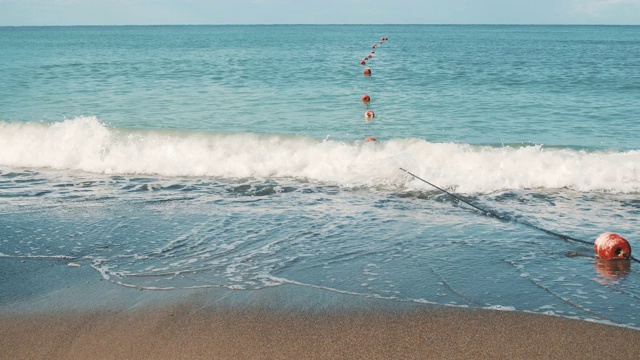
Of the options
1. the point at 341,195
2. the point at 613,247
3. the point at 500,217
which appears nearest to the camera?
the point at 613,247

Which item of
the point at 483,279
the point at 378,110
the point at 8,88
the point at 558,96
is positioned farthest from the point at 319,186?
the point at 8,88

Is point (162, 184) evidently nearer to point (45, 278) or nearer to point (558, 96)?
point (45, 278)

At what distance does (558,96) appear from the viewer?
66.1ft

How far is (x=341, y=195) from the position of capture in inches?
352

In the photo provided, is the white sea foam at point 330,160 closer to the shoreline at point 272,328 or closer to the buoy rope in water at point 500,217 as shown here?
the buoy rope in water at point 500,217

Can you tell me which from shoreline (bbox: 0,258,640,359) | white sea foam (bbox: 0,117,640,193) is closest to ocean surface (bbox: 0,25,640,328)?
white sea foam (bbox: 0,117,640,193)

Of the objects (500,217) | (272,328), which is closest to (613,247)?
(500,217)

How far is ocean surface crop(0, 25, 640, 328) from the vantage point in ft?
18.2

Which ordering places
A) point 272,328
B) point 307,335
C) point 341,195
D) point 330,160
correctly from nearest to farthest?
point 307,335 < point 272,328 < point 341,195 < point 330,160

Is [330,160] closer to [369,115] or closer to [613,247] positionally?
[369,115]

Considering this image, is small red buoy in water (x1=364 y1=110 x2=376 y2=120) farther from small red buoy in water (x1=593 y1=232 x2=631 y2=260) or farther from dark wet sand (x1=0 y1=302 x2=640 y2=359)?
dark wet sand (x1=0 y1=302 x2=640 y2=359)

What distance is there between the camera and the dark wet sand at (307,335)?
4.23 m

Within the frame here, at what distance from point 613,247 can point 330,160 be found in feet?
19.5

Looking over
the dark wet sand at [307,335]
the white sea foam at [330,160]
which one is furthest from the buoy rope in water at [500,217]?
the dark wet sand at [307,335]
